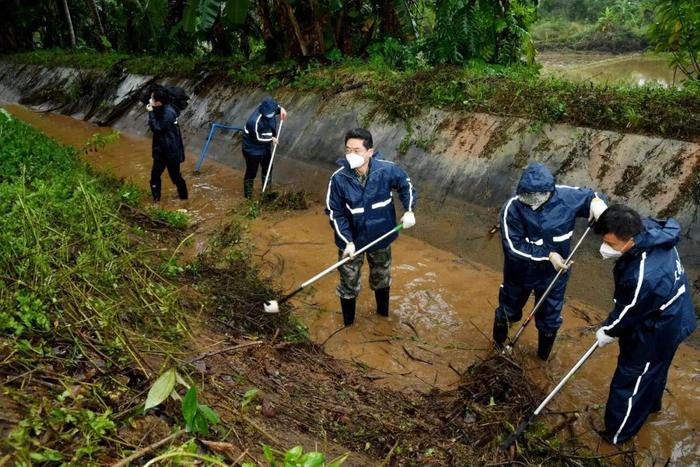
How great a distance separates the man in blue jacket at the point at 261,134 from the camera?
7.89 metres

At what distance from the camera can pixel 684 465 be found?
3625mm

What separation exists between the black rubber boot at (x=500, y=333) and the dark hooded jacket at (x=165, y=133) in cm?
549

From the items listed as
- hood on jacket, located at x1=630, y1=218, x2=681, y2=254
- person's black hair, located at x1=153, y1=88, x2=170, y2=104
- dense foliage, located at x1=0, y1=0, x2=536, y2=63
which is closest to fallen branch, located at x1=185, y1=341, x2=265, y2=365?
hood on jacket, located at x1=630, y1=218, x2=681, y2=254

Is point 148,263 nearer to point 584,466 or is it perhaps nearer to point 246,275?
point 246,275

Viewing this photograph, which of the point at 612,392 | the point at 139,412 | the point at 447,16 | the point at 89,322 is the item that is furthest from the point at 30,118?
the point at 612,392

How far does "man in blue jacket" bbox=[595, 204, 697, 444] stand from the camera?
10.4ft

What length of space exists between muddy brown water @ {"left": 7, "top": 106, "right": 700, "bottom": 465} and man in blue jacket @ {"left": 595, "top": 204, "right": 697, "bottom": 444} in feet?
1.96

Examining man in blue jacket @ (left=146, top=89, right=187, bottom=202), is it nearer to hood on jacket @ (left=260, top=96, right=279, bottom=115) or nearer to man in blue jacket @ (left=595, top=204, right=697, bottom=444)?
hood on jacket @ (left=260, top=96, right=279, bottom=115)

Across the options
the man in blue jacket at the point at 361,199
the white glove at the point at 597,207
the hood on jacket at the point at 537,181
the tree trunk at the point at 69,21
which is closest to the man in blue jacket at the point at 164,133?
the man in blue jacket at the point at 361,199

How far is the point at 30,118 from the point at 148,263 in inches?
524

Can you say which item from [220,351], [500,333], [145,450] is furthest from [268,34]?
[145,450]

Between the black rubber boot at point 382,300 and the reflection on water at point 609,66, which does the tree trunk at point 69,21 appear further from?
the black rubber boot at point 382,300

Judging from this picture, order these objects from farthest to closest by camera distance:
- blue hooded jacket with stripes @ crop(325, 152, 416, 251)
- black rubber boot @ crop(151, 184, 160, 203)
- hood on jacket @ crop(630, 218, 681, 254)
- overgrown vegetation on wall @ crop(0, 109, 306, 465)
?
black rubber boot @ crop(151, 184, 160, 203) → blue hooded jacket with stripes @ crop(325, 152, 416, 251) → hood on jacket @ crop(630, 218, 681, 254) → overgrown vegetation on wall @ crop(0, 109, 306, 465)

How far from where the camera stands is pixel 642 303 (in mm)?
3217
